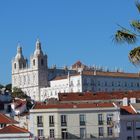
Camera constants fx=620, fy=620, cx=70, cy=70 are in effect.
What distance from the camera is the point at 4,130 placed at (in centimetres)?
5409

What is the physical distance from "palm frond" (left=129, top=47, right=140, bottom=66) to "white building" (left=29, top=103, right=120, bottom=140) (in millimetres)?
48092

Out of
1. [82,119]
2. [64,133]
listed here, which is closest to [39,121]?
[64,133]

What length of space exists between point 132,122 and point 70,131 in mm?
6487

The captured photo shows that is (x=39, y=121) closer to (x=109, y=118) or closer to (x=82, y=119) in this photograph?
(x=82, y=119)

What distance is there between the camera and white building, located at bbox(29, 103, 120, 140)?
202 ft

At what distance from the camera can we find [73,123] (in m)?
61.8

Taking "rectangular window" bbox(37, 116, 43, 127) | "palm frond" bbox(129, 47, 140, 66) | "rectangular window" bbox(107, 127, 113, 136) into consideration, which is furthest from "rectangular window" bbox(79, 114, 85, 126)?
"palm frond" bbox(129, 47, 140, 66)

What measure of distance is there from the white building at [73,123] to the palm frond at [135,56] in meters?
48.1

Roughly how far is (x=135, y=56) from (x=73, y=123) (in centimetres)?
4869

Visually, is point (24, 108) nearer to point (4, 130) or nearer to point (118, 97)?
point (118, 97)

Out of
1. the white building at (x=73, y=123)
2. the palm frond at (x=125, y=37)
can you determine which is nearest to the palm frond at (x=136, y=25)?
the palm frond at (x=125, y=37)

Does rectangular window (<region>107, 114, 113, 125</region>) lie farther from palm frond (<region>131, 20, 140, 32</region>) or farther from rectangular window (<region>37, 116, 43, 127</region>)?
palm frond (<region>131, 20, 140, 32</region>)

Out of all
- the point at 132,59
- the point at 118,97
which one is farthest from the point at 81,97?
the point at 132,59

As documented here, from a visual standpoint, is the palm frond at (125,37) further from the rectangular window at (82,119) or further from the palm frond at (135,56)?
the rectangular window at (82,119)
